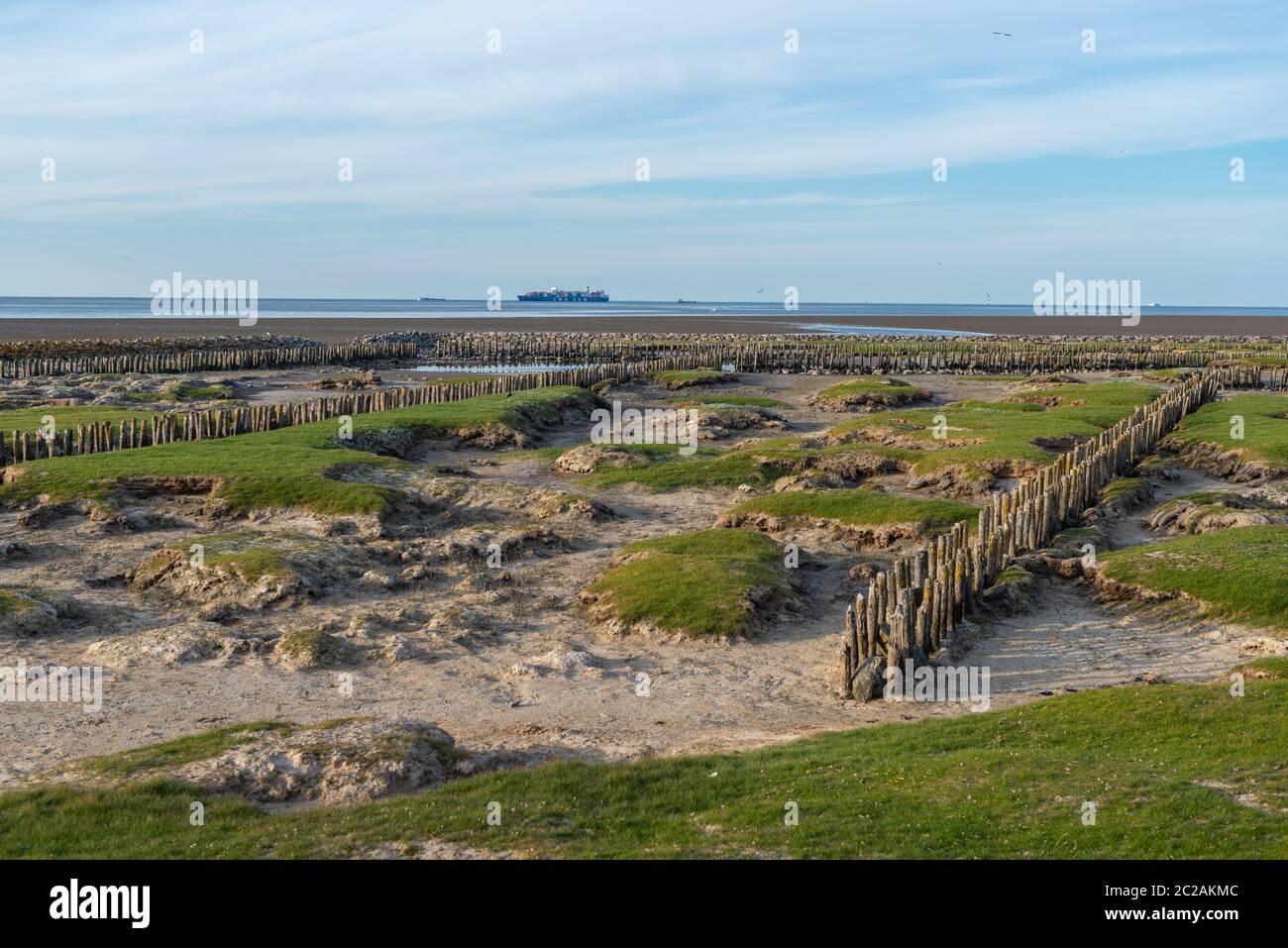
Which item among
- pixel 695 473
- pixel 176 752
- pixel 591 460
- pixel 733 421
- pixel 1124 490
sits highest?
pixel 733 421

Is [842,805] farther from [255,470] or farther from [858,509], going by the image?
[255,470]

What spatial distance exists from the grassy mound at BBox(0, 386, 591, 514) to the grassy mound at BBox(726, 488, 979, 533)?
29.1ft

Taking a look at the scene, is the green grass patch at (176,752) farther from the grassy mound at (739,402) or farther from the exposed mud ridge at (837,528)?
the grassy mound at (739,402)

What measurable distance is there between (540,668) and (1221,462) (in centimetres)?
2439

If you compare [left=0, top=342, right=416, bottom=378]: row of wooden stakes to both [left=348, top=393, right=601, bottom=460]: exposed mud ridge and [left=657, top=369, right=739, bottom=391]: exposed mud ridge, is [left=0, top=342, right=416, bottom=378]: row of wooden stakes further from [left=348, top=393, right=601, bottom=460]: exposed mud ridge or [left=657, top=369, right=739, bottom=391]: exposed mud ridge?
[left=348, top=393, right=601, bottom=460]: exposed mud ridge

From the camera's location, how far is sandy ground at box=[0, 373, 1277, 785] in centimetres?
1452

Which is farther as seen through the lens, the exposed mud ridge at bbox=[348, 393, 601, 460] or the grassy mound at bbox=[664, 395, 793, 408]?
the grassy mound at bbox=[664, 395, 793, 408]

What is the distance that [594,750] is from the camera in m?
13.6

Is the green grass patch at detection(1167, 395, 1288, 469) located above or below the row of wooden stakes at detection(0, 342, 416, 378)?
below

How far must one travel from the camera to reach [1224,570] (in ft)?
64.0

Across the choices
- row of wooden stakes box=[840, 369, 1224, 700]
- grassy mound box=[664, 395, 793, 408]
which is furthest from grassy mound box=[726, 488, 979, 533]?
grassy mound box=[664, 395, 793, 408]

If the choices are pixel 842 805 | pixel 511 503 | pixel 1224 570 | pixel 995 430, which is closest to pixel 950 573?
pixel 1224 570
